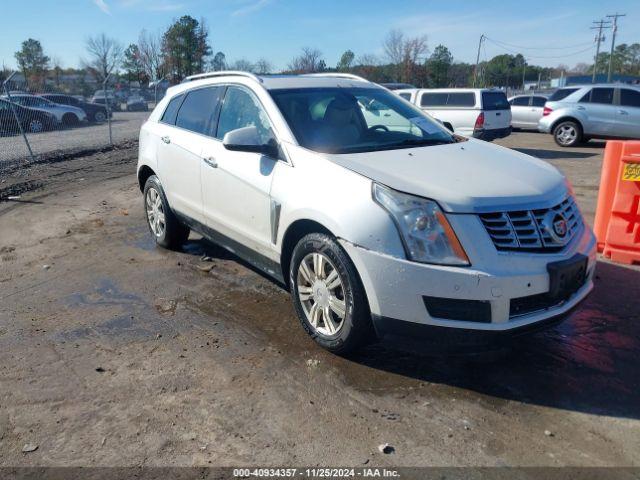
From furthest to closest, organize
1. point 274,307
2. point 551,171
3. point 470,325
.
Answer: point 274,307 → point 551,171 → point 470,325

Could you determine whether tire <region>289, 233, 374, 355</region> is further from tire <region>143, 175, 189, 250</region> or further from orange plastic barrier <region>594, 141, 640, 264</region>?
orange plastic barrier <region>594, 141, 640, 264</region>

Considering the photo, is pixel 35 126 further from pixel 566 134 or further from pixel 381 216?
pixel 381 216

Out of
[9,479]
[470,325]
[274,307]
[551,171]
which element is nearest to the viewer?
[9,479]

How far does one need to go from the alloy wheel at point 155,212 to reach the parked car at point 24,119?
8632mm

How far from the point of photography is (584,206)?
7.61 metres

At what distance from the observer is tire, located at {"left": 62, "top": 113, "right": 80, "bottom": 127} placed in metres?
21.8

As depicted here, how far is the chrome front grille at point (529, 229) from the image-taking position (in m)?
2.94

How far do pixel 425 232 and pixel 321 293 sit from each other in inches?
35.0

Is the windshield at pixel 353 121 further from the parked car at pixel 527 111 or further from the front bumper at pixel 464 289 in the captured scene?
the parked car at pixel 527 111

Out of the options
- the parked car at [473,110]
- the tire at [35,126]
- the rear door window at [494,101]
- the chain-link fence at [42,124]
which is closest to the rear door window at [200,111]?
the chain-link fence at [42,124]

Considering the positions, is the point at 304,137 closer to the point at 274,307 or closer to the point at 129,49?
the point at 274,307

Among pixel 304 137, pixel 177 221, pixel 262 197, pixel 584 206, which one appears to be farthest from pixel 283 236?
pixel 584 206

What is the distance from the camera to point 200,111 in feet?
16.4

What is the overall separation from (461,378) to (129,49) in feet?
220
